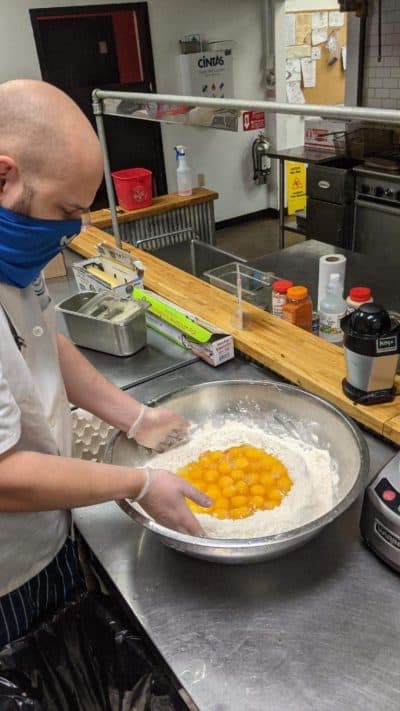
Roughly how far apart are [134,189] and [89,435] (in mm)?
1866

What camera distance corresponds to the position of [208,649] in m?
0.83

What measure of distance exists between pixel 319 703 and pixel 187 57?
535cm

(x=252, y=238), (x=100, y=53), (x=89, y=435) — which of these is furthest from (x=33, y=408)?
(x=252, y=238)

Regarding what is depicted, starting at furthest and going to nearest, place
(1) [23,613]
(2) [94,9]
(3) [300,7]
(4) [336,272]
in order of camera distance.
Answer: (3) [300,7]
(2) [94,9]
(4) [336,272]
(1) [23,613]

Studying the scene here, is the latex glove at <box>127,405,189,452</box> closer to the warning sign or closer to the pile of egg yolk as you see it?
the pile of egg yolk

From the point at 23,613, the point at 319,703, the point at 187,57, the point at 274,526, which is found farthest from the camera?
the point at 187,57

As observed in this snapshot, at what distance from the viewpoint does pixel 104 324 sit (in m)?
1.58

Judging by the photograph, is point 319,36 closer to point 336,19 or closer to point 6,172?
point 336,19

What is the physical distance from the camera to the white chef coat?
0.86m

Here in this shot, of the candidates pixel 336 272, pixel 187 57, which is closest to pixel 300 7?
pixel 187 57

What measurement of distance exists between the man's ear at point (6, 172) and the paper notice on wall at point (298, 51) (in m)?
5.68

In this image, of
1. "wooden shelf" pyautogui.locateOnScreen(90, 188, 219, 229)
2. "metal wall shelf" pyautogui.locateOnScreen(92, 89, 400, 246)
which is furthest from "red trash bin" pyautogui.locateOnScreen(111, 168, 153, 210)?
"metal wall shelf" pyautogui.locateOnScreen(92, 89, 400, 246)

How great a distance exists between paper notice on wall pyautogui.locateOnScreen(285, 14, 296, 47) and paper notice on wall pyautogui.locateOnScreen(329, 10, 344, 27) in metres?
0.44

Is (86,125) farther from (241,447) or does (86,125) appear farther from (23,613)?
(23,613)
